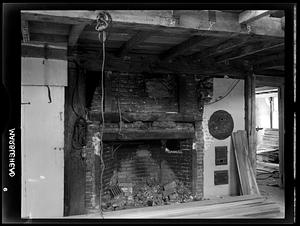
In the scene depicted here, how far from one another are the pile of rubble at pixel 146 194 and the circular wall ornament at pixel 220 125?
0.99 meters

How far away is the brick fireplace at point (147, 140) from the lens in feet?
13.0

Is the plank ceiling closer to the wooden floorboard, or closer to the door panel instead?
the door panel

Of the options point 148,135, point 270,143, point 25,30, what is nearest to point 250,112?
point 148,135

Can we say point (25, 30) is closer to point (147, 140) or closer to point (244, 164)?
point (147, 140)

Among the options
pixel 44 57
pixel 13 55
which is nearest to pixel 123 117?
pixel 44 57

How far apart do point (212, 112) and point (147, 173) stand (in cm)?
144

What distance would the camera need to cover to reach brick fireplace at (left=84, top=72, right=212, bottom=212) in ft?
13.0

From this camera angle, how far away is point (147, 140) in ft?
14.9

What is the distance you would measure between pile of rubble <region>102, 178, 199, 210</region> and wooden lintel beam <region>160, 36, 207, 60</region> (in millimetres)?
2010

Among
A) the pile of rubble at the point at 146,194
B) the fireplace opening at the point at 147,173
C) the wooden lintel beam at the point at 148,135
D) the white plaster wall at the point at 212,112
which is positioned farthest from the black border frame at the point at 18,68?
the white plaster wall at the point at 212,112

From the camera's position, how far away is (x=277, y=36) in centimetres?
288

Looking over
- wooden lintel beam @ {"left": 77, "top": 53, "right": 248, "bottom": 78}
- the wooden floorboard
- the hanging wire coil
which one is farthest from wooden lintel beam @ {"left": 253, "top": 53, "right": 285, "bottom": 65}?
the hanging wire coil
